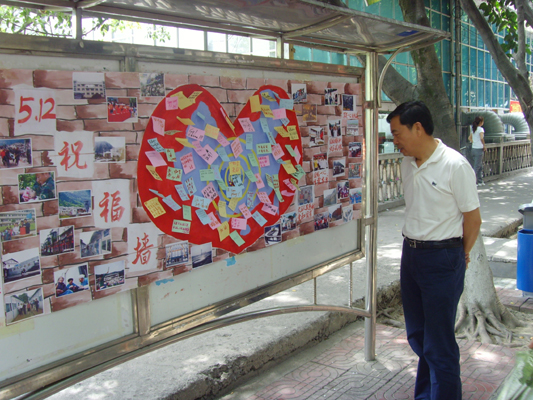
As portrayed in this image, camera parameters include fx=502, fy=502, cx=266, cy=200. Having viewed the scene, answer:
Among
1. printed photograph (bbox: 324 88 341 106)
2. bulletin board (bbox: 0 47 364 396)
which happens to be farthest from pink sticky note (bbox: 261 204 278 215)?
printed photograph (bbox: 324 88 341 106)

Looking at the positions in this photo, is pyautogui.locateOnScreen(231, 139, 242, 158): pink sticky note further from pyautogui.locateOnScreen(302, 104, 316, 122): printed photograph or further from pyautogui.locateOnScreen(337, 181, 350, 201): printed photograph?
pyautogui.locateOnScreen(337, 181, 350, 201): printed photograph

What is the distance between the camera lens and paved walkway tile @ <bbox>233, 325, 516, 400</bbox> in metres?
3.35

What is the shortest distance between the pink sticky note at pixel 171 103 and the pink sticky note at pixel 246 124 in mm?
431

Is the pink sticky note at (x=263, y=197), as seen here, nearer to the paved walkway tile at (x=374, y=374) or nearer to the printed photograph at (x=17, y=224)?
the printed photograph at (x=17, y=224)

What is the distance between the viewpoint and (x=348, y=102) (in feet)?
11.0

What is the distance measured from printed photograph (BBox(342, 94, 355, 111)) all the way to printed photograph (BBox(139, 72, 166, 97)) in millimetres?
1467

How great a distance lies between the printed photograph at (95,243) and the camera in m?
1.96

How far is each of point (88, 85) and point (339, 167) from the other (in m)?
1.81

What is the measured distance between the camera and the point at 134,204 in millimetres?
2129

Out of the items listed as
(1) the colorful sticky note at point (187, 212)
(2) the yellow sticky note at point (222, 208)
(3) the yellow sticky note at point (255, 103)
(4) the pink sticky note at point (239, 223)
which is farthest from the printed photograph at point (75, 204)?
(3) the yellow sticky note at point (255, 103)

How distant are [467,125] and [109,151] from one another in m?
19.6

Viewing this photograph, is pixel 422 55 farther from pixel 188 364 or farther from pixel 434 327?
pixel 188 364

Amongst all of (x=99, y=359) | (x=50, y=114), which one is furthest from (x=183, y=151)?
(x=99, y=359)

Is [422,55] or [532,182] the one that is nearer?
[422,55]
